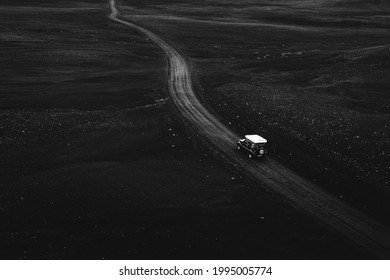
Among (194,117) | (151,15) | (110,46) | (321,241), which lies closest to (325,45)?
(110,46)

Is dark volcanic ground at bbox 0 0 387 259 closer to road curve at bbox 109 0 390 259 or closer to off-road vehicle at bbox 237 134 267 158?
road curve at bbox 109 0 390 259

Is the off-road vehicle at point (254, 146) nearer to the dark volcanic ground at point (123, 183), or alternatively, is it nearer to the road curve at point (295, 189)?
the road curve at point (295, 189)

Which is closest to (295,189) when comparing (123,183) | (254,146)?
(254,146)

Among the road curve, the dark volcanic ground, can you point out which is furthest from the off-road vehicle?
the dark volcanic ground

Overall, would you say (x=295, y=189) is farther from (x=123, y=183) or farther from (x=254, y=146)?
(x=123, y=183)

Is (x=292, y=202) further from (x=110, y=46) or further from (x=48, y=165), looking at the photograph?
(x=110, y=46)
